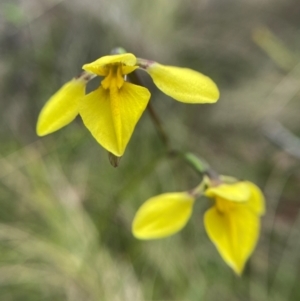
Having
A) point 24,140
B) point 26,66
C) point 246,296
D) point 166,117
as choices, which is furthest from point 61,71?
point 246,296

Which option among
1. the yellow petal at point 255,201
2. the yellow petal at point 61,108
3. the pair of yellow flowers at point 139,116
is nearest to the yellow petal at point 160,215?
the pair of yellow flowers at point 139,116

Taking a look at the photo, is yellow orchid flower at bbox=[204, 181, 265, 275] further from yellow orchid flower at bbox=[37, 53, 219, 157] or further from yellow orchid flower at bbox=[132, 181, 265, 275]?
yellow orchid flower at bbox=[37, 53, 219, 157]

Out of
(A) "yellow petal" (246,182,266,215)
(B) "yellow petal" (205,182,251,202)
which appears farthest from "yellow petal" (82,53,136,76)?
(A) "yellow petal" (246,182,266,215)

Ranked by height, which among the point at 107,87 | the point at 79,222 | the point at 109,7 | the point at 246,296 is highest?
the point at 107,87

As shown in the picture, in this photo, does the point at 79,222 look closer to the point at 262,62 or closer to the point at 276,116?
the point at 276,116

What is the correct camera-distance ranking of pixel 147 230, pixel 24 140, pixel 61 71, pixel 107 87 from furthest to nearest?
pixel 61 71
pixel 24 140
pixel 147 230
pixel 107 87

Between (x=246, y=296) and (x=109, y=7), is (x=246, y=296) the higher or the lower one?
the lower one

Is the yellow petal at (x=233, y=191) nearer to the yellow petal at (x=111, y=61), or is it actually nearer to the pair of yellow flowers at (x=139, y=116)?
the pair of yellow flowers at (x=139, y=116)
